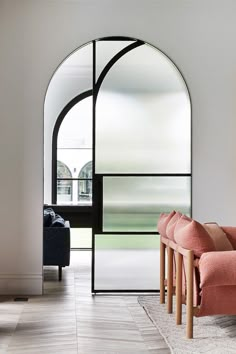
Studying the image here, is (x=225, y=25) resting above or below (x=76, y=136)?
above

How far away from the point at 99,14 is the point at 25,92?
108cm

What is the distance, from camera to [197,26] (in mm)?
5898

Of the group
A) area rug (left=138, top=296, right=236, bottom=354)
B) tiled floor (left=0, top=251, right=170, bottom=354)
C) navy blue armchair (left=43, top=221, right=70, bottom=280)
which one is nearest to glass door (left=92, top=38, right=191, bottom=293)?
tiled floor (left=0, top=251, right=170, bottom=354)

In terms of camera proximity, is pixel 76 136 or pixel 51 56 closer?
pixel 51 56

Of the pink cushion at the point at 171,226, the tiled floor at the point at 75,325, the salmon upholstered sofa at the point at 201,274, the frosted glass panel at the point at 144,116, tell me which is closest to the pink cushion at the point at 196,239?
the salmon upholstered sofa at the point at 201,274

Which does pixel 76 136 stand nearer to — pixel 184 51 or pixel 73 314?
pixel 184 51

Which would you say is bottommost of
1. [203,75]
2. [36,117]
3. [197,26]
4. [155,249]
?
[155,249]

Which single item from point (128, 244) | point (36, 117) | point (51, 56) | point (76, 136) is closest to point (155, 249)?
point (128, 244)

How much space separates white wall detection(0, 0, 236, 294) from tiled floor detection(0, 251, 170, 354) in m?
0.54

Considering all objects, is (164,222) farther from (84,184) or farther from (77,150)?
(77,150)

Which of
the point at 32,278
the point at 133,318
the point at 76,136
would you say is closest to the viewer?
the point at 133,318

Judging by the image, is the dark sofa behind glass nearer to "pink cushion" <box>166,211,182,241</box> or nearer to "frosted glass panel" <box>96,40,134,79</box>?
"frosted glass panel" <box>96,40,134,79</box>

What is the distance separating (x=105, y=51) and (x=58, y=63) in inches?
19.8

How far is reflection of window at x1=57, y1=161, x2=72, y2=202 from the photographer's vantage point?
35.7 feet
